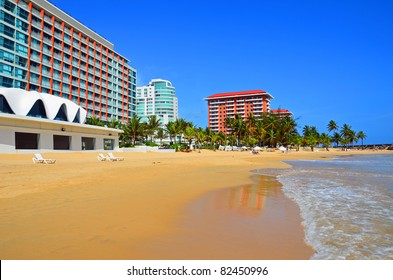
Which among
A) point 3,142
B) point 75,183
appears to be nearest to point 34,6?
point 3,142

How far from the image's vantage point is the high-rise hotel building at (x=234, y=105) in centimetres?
14775

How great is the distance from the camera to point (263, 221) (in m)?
6.26

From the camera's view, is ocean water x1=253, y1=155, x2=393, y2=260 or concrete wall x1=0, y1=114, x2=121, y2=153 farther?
concrete wall x1=0, y1=114, x2=121, y2=153

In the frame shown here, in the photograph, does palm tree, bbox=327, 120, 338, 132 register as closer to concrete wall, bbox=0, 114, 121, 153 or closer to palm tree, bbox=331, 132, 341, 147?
palm tree, bbox=331, 132, 341, 147

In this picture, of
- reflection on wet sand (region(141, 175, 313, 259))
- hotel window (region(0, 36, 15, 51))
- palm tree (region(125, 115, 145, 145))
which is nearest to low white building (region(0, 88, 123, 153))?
palm tree (region(125, 115, 145, 145))

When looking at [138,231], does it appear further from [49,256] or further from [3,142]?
[3,142]

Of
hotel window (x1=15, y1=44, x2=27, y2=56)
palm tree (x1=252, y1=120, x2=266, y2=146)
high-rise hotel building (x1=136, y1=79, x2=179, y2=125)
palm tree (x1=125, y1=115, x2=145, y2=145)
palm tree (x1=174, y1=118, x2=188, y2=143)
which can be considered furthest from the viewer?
high-rise hotel building (x1=136, y1=79, x2=179, y2=125)

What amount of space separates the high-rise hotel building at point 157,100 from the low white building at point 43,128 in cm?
11704

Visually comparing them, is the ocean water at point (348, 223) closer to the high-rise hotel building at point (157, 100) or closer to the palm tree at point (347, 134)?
the palm tree at point (347, 134)

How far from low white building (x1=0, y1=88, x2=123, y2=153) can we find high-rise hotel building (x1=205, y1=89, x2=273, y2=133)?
10241 cm

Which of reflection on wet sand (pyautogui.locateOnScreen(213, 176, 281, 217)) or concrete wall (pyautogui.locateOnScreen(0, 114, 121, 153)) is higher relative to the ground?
concrete wall (pyautogui.locateOnScreen(0, 114, 121, 153))

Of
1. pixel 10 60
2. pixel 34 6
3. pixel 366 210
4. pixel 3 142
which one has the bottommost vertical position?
pixel 366 210

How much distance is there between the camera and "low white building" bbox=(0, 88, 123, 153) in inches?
1153
